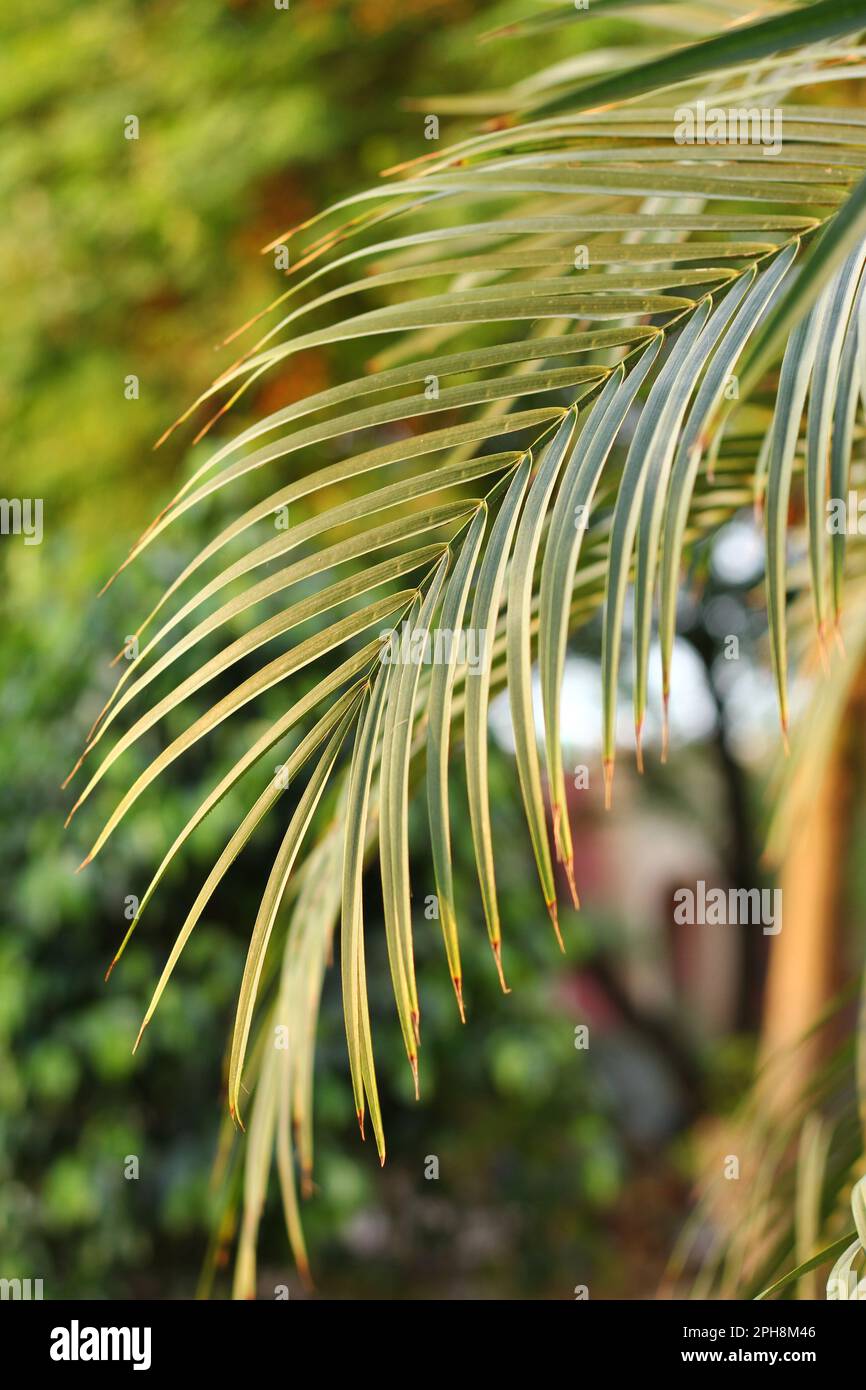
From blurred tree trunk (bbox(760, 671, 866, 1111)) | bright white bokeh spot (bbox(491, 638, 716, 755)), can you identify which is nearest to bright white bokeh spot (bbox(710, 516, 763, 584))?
bright white bokeh spot (bbox(491, 638, 716, 755))

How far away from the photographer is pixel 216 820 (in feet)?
5.16

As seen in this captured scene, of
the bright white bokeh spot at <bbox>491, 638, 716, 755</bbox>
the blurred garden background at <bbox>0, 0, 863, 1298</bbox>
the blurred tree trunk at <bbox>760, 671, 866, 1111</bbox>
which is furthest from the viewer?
the blurred tree trunk at <bbox>760, 671, 866, 1111</bbox>

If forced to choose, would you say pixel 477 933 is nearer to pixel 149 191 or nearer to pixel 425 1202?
pixel 425 1202

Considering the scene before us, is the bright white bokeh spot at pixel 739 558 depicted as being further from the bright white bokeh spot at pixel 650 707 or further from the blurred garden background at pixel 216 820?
A: the bright white bokeh spot at pixel 650 707

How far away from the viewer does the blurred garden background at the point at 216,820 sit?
162 cm

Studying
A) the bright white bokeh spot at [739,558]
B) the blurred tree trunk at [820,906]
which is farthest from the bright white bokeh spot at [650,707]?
the blurred tree trunk at [820,906]

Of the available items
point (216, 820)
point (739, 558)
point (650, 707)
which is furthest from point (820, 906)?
point (216, 820)

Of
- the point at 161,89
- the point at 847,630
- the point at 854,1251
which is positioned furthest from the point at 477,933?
the point at 161,89

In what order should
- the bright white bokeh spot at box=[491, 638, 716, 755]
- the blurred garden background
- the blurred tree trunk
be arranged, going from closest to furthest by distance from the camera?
the blurred garden background, the bright white bokeh spot at box=[491, 638, 716, 755], the blurred tree trunk

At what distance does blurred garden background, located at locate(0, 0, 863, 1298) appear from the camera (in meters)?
1.62

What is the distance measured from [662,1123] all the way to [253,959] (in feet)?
14.5

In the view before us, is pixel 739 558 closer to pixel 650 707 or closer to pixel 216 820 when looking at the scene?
pixel 650 707

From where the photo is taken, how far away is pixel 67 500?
2891 mm

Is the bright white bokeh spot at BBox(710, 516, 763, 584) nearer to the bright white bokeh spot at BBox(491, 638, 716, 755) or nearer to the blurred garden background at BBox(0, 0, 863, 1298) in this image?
the blurred garden background at BBox(0, 0, 863, 1298)
